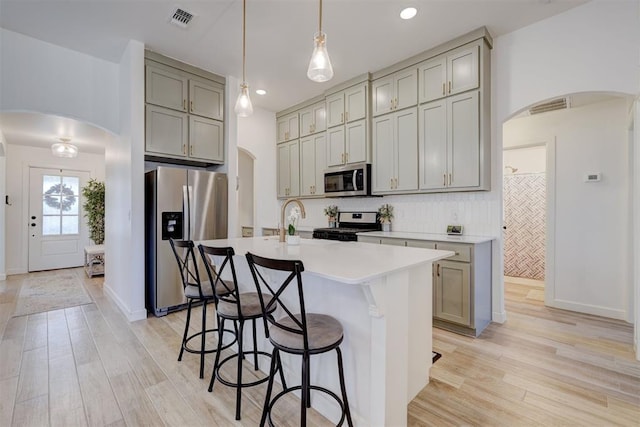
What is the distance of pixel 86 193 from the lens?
6.20 metres

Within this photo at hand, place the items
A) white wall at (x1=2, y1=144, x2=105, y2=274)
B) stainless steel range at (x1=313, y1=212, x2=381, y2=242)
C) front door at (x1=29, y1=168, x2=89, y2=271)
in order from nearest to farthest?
stainless steel range at (x1=313, y1=212, x2=381, y2=242) < white wall at (x1=2, y1=144, x2=105, y2=274) < front door at (x1=29, y1=168, x2=89, y2=271)

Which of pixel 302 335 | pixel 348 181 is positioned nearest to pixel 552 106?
pixel 348 181

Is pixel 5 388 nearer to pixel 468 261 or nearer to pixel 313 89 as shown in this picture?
pixel 468 261

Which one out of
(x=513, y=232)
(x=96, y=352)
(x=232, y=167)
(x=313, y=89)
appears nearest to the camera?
(x=96, y=352)

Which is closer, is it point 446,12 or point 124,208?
point 446,12

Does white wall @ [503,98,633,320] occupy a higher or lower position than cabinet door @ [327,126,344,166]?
lower

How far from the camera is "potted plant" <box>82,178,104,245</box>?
20.4ft

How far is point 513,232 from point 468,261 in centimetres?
351

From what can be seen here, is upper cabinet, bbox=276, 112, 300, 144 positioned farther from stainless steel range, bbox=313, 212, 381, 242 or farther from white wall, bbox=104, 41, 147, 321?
white wall, bbox=104, 41, 147, 321

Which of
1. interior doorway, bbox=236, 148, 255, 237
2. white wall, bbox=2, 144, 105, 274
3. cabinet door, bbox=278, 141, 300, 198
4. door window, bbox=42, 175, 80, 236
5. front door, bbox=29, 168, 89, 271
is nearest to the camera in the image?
cabinet door, bbox=278, 141, 300, 198

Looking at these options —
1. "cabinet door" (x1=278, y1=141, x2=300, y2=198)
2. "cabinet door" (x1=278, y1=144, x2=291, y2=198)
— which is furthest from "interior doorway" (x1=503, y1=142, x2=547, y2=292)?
"cabinet door" (x1=278, y1=144, x2=291, y2=198)

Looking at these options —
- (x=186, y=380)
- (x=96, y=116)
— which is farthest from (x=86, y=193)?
(x=186, y=380)

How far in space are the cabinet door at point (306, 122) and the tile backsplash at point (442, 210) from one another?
4.63ft

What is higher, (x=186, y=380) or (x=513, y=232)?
(x=513, y=232)
